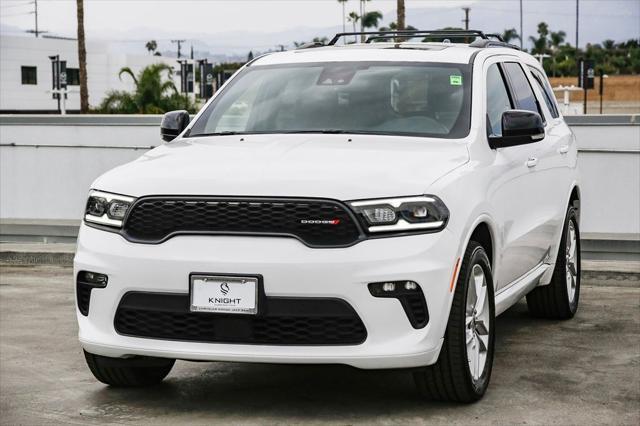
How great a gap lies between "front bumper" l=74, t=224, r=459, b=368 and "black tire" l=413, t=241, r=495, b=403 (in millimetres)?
133

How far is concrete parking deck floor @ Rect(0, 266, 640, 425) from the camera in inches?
244

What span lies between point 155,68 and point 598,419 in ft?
134

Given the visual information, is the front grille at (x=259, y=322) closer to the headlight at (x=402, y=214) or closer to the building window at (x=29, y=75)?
the headlight at (x=402, y=214)

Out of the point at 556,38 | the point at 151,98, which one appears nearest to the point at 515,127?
the point at 151,98

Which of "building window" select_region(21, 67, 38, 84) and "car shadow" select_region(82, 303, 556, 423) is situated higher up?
"building window" select_region(21, 67, 38, 84)

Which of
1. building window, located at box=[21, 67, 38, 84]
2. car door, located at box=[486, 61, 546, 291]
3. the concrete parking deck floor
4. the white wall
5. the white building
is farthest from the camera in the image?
building window, located at box=[21, 67, 38, 84]

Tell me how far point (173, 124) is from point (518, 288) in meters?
2.27

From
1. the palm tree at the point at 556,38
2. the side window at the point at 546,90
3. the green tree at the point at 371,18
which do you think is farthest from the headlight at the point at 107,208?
the palm tree at the point at 556,38

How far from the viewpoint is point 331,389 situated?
6773 mm

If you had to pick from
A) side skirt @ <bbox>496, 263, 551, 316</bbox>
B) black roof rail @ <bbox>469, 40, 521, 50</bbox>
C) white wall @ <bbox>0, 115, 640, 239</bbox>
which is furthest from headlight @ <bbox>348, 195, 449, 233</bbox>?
white wall @ <bbox>0, 115, 640, 239</bbox>

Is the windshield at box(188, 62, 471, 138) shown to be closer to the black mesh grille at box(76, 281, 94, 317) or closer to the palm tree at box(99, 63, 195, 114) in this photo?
the black mesh grille at box(76, 281, 94, 317)

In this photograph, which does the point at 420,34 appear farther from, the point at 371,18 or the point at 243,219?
the point at 371,18

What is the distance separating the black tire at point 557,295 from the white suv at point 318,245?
73.0 inches

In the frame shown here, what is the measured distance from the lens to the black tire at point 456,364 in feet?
19.9
